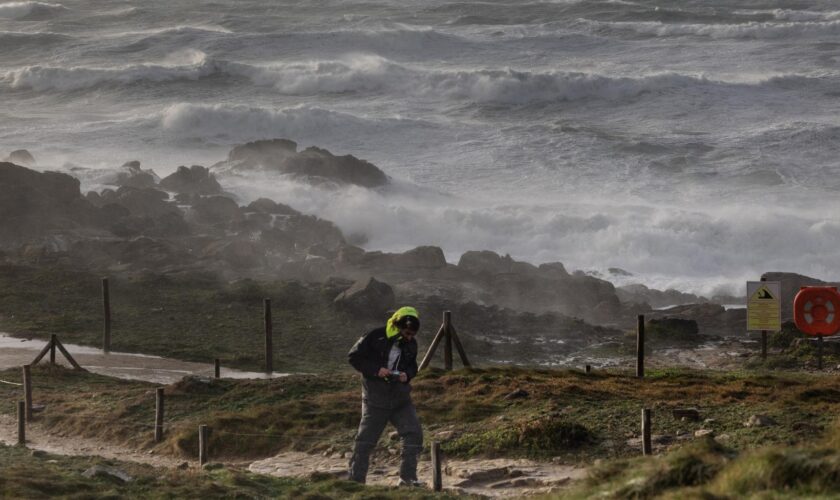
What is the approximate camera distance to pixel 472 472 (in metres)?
15.5

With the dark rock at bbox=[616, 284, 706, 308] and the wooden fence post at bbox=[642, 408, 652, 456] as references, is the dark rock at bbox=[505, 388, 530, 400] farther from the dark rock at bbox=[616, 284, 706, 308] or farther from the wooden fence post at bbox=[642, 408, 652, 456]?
the dark rock at bbox=[616, 284, 706, 308]

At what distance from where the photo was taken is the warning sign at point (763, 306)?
24.1 meters

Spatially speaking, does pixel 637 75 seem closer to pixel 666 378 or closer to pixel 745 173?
pixel 745 173

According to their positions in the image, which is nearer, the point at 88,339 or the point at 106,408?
the point at 106,408

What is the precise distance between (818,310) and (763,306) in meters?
1.64

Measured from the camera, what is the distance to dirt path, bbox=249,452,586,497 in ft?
48.7

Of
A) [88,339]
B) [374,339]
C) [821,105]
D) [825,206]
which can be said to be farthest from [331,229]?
[821,105]

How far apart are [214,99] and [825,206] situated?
3515 centimetres

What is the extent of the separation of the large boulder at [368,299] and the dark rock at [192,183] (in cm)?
1609

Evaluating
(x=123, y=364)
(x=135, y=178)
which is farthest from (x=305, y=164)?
(x=123, y=364)

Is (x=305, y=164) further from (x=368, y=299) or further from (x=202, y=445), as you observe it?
(x=202, y=445)

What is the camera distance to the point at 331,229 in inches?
1601

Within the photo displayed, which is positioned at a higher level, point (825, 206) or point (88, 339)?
point (825, 206)

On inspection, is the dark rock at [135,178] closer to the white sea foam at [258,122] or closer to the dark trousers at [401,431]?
the white sea foam at [258,122]
